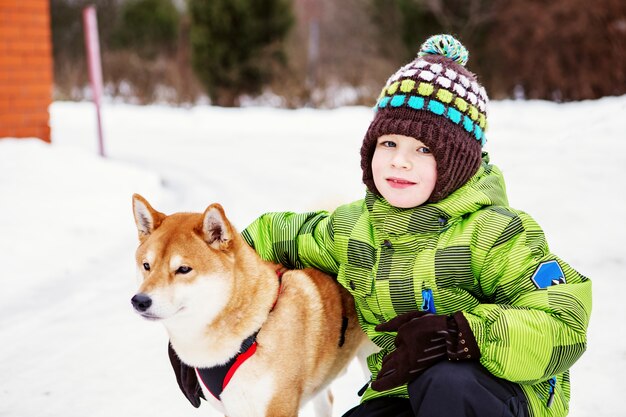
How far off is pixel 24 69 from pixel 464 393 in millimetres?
5896

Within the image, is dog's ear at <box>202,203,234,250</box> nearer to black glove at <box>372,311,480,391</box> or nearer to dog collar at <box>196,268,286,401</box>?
dog collar at <box>196,268,286,401</box>

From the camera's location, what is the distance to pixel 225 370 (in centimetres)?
196

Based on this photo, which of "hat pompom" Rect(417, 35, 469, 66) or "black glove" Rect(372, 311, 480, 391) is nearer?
"black glove" Rect(372, 311, 480, 391)

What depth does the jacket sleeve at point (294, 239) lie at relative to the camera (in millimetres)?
2311

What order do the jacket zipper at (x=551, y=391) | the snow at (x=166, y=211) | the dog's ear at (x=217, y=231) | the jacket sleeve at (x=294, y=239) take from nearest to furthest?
1. the jacket zipper at (x=551, y=391)
2. the dog's ear at (x=217, y=231)
3. the jacket sleeve at (x=294, y=239)
4. the snow at (x=166, y=211)

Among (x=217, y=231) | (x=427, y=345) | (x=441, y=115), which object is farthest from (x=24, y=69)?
(x=427, y=345)

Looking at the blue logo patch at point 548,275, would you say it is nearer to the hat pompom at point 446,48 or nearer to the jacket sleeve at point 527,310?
the jacket sleeve at point 527,310

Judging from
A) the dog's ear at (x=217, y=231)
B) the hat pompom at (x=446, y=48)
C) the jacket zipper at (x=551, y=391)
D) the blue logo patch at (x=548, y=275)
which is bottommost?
the jacket zipper at (x=551, y=391)

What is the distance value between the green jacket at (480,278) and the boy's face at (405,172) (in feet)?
0.16

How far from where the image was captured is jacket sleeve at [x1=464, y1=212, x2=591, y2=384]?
1688mm

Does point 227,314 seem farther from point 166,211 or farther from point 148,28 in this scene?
point 148,28

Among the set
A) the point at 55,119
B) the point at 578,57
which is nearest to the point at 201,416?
the point at 55,119

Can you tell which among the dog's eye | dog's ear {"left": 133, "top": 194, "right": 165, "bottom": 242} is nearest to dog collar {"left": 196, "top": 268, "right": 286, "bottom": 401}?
the dog's eye

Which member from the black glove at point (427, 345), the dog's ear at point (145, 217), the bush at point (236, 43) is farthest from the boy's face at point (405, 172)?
the bush at point (236, 43)
